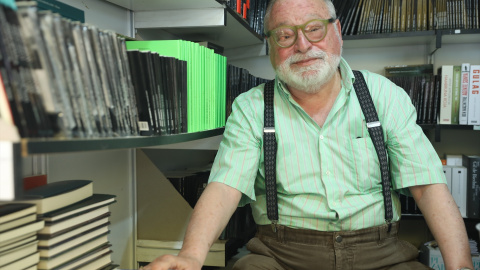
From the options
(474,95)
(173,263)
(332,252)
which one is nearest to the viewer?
(173,263)

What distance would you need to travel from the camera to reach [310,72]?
1.43 meters

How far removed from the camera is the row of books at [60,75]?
62cm

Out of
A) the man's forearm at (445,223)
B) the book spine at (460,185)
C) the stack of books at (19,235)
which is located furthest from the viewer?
the book spine at (460,185)

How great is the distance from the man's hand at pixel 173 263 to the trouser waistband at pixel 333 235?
1.35 ft

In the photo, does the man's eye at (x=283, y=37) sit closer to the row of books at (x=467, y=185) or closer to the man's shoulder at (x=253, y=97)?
the man's shoulder at (x=253, y=97)

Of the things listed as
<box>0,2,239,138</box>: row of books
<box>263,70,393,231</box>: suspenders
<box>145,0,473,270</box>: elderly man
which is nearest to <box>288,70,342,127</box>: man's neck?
<box>145,0,473,270</box>: elderly man

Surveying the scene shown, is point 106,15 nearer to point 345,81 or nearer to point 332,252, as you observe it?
point 345,81

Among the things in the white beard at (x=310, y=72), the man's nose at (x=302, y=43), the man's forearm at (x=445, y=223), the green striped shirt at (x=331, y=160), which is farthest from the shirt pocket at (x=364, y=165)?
the man's nose at (x=302, y=43)

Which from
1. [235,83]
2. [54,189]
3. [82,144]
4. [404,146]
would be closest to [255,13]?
[235,83]

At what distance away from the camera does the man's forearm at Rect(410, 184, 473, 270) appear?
1.22m

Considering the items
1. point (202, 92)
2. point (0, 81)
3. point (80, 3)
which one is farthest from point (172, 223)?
point (0, 81)

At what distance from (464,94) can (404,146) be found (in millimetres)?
1180

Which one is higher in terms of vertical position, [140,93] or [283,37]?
[283,37]

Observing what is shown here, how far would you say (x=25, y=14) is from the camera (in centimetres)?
65
